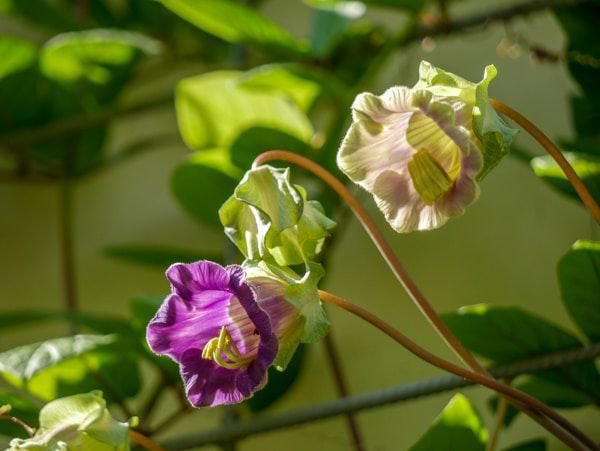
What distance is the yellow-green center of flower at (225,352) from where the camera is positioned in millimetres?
468

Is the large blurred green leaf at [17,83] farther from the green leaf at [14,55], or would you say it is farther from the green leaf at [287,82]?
the green leaf at [287,82]

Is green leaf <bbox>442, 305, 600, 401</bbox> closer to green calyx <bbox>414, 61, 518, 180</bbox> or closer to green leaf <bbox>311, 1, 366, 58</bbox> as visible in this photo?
green calyx <bbox>414, 61, 518, 180</bbox>

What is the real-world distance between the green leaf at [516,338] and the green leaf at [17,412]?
0.30 meters

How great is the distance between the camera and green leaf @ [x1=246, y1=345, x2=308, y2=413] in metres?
0.92

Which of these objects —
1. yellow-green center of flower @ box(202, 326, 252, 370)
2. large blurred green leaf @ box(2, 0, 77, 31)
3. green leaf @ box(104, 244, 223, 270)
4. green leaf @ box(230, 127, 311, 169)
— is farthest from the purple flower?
large blurred green leaf @ box(2, 0, 77, 31)

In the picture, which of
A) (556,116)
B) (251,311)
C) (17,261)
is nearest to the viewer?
(251,311)

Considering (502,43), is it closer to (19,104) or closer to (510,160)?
(510,160)

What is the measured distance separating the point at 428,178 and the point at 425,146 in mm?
17

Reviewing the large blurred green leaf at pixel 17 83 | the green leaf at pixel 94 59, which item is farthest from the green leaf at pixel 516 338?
the large blurred green leaf at pixel 17 83

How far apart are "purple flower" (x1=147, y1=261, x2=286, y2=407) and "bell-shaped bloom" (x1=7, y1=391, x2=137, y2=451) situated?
0.05 m

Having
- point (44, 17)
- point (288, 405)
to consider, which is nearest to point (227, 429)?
point (288, 405)

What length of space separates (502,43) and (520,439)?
404 millimetres

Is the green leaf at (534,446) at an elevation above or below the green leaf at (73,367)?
below

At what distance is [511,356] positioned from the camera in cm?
66
